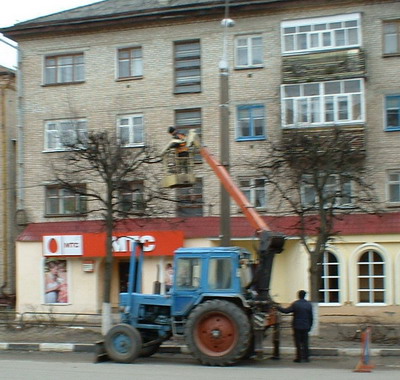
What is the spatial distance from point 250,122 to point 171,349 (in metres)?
11.7

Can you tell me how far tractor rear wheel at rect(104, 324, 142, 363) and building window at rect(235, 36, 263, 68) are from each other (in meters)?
14.0

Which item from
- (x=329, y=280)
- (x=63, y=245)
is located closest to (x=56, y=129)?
(x=63, y=245)

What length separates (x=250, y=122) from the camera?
25688mm

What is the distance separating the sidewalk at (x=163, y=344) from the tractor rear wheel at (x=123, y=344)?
77.2 inches

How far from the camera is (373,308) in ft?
77.4

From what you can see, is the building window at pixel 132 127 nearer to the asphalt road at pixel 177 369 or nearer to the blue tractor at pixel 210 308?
the blue tractor at pixel 210 308

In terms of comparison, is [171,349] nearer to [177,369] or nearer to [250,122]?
[177,369]

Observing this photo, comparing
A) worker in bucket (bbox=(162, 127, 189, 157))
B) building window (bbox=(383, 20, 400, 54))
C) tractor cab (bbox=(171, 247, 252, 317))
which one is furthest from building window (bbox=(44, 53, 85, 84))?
tractor cab (bbox=(171, 247, 252, 317))

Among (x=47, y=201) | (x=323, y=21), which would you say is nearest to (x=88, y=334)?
(x=47, y=201)

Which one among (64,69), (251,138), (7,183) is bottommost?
(7,183)

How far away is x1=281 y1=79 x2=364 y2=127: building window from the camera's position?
79.0 ft

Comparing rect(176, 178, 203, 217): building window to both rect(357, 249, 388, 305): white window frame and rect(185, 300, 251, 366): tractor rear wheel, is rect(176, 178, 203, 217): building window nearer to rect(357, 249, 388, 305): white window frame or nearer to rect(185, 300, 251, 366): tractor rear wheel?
rect(357, 249, 388, 305): white window frame

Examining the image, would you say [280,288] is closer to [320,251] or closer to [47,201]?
[320,251]

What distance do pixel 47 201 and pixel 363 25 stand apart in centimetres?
1390
